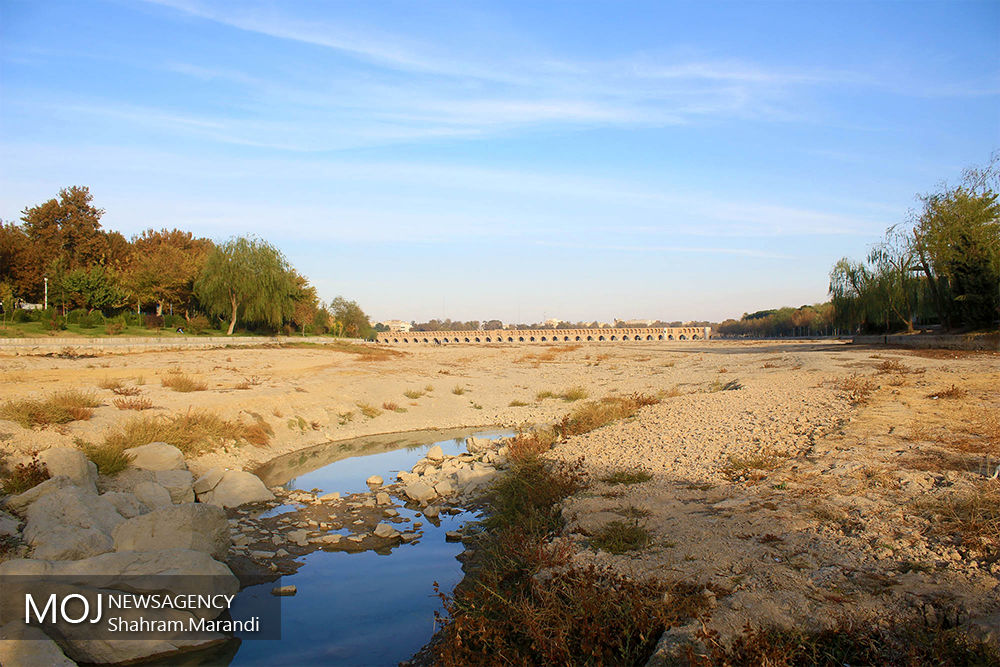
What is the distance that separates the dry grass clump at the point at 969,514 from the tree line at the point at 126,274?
50.1 meters

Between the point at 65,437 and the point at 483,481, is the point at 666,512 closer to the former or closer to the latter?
the point at 483,481

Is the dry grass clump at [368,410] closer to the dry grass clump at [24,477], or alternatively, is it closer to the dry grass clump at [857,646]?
the dry grass clump at [24,477]

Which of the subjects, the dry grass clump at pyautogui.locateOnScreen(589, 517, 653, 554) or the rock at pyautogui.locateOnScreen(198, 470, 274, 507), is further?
the rock at pyautogui.locateOnScreen(198, 470, 274, 507)

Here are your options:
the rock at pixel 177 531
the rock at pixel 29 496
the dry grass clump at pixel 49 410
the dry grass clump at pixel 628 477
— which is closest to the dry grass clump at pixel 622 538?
the dry grass clump at pixel 628 477

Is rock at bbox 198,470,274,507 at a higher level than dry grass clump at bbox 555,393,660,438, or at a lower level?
lower

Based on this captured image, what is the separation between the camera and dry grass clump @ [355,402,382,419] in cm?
2067

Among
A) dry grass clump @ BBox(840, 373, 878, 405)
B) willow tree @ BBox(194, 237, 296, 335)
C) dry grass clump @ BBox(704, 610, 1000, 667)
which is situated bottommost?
dry grass clump @ BBox(704, 610, 1000, 667)

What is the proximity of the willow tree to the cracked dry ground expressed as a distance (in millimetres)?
47064

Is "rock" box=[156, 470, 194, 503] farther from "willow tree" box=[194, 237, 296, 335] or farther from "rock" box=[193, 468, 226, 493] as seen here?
"willow tree" box=[194, 237, 296, 335]

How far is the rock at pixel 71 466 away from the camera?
30.4 feet

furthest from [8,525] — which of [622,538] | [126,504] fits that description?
[622,538]

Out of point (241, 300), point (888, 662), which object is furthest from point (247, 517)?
point (241, 300)

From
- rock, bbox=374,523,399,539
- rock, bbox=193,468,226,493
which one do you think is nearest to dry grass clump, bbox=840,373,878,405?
rock, bbox=374,523,399,539

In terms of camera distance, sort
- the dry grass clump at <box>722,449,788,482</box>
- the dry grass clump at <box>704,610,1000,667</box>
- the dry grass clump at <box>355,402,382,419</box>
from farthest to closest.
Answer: the dry grass clump at <box>355,402,382,419</box> → the dry grass clump at <box>722,449,788,482</box> → the dry grass clump at <box>704,610,1000,667</box>
